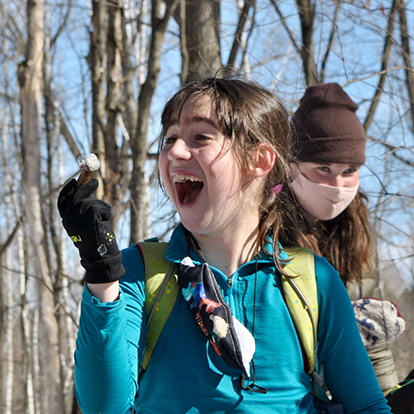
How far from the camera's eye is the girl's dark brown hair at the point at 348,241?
7.20 feet

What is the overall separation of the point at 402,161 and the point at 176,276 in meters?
1.77

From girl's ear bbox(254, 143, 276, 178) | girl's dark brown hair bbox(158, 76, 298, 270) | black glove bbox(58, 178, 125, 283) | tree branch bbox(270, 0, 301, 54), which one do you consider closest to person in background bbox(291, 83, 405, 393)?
girl's dark brown hair bbox(158, 76, 298, 270)

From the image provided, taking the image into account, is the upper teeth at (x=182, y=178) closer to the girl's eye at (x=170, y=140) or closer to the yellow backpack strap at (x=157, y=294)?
the girl's eye at (x=170, y=140)

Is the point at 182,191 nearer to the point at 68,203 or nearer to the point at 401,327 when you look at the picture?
the point at 68,203

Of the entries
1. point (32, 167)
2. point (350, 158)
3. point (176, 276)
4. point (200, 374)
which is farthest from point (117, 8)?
point (200, 374)

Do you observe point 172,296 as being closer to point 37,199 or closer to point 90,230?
point 90,230

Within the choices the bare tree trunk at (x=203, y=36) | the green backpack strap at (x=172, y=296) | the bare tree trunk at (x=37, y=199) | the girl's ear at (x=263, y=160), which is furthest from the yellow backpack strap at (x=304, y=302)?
the bare tree trunk at (x=37, y=199)

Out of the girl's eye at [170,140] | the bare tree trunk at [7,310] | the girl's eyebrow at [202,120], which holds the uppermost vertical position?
the girl's eyebrow at [202,120]

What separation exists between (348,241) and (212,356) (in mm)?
1126

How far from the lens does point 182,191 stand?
60.9 inches

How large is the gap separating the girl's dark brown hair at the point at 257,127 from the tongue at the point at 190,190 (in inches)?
6.2

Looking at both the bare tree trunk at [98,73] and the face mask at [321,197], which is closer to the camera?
the face mask at [321,197]

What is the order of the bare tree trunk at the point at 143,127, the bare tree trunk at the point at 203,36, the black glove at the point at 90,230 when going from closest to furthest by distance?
the black glove at the point at 90,230 < the bare tree trunk at the point at 203,36 < the bare tree trunk at the point at 143,127

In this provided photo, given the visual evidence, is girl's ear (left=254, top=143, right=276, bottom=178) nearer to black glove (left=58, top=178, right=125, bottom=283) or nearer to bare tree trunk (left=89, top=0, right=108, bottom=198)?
black glove (left=58, top=178, right=125, bottom=283)
